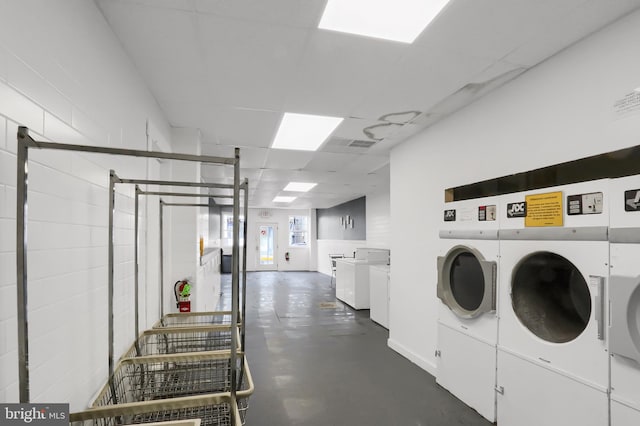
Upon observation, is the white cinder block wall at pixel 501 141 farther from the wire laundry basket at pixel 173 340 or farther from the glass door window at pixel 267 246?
the glass door window at pixel 267 246

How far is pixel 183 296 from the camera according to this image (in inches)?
134

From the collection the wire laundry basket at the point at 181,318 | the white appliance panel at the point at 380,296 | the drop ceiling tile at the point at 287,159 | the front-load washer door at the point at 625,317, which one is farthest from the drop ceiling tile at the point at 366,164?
the front-load washer door at the point at 625,317

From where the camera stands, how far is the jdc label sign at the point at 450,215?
2.88 m

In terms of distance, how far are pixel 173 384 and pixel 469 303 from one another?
2275mm

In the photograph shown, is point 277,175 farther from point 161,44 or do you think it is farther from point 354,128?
point 161,44

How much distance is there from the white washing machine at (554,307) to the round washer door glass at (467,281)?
14.6 inches

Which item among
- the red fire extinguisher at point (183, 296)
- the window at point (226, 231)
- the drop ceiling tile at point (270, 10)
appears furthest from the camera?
the window at point (226, 231)

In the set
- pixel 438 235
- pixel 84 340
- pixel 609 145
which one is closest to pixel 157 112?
pixel 84 340

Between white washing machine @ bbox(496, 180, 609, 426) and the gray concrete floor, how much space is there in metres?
0.65

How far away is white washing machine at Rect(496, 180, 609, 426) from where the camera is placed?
168 cm

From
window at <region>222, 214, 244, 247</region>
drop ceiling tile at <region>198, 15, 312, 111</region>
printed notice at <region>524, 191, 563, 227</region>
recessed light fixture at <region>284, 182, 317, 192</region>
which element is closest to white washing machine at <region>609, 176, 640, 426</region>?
printed notice at <region>524, 191, 563, 227</region>

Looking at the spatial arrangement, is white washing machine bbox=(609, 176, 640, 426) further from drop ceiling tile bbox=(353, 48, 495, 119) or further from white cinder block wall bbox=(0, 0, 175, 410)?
white cinder block wall bbox=(0, 0, 175, 410)

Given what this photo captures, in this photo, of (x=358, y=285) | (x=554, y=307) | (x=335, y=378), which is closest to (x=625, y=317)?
(x=554, y=307)

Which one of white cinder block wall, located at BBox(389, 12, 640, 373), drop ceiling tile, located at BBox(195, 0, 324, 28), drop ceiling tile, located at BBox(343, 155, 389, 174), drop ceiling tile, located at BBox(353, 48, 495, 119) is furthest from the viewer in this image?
drop ceiling tile, located at BBox(343, 155, 389, 174)
